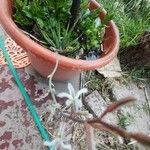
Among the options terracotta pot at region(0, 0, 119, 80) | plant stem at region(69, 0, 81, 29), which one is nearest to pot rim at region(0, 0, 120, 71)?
terracotta pot at region(0, 0, 119, 80)

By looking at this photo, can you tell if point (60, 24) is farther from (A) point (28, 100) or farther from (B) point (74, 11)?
(A) point (28, 100)

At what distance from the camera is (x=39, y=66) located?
1.67 m

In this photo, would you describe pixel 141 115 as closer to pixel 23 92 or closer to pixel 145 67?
pixel 145 67

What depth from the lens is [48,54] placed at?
4.82 feet

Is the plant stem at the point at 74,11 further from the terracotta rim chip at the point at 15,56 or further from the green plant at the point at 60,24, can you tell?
the terracotta rim chip at the point at 15,56

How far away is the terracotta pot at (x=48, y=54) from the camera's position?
1.48 metres

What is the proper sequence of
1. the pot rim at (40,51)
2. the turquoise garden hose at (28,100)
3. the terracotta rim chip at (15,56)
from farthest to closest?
the terracotta rim chip at (15,56)
the turquoise garden hose at (28,100)
the pot rim at (40,51)

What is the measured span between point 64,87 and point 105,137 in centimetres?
33

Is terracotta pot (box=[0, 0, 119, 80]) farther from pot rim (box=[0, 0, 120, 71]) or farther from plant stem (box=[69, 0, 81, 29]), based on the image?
plant stem (box=[69, 0, 81, 29])

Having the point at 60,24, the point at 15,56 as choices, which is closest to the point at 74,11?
the point at 60,24

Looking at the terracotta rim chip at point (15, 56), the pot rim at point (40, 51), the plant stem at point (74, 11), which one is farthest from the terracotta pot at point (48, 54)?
the plant stem at point (74, 11)

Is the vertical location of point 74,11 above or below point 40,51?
above

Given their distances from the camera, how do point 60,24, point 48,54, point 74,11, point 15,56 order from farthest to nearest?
point 15,56 → point 60,24 → point 74,11 → point 48,54

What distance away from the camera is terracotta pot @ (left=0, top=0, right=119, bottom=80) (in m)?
1.48
